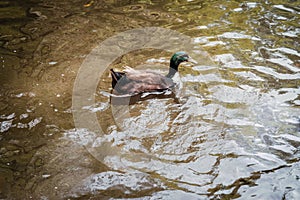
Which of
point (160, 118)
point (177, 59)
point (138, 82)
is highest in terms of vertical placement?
point (177, 59)

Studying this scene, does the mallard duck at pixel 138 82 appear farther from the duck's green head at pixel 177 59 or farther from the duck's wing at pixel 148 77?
the duck's green head at pixel 177 59

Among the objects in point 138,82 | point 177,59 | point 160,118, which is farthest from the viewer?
point 177,59

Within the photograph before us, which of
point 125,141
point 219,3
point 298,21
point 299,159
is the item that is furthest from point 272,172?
point 219,3

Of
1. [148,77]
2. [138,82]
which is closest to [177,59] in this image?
[148,77]

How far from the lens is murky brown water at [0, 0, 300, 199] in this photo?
431 centimetres

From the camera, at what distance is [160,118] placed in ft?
17.9

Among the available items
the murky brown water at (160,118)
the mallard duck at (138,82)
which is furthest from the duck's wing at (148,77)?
the murky brown water at (160,118)

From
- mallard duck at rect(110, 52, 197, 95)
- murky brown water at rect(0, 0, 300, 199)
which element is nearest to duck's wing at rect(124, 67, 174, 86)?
mallard duck at rect(110, 52, 197, 95)

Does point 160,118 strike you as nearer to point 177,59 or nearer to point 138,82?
point 138,82

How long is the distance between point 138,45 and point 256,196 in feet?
14.1

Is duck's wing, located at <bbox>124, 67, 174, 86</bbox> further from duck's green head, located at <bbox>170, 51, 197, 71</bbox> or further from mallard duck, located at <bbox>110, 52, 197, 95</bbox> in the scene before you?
duck's green head, located at <bbox>170, 51, 197, 71</bbox>

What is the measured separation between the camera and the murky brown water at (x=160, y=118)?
4.31 metres

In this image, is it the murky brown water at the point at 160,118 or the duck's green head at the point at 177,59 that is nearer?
the murky brown water at the point at 160,118

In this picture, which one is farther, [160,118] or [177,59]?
[177,59]
